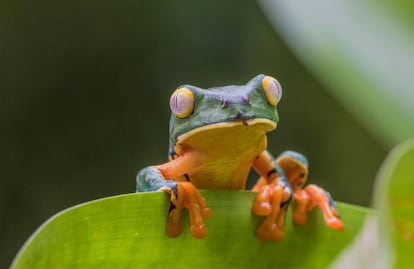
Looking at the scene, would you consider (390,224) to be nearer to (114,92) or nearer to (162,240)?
(162,240)

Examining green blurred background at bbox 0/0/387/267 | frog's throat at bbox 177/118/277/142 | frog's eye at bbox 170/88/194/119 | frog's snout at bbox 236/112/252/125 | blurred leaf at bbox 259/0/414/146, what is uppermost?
blurred leaf at bbox 259/0/414/146

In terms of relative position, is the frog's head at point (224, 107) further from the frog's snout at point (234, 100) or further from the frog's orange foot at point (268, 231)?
the frog's orange foot at point (268, 231)

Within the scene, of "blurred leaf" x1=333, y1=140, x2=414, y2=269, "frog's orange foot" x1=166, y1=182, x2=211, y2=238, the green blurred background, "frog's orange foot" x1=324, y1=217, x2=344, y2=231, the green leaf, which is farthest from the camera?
the green blurred background

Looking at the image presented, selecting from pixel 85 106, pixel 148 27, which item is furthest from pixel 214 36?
pixel 85 106

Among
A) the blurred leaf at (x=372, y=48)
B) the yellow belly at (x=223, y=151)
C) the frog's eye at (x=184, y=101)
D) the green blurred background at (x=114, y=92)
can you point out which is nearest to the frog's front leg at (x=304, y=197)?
the yellow belly at (x=223, y=151)

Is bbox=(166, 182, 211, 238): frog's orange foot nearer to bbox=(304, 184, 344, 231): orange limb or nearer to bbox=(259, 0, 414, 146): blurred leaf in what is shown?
bbox=(304, 184, 344, 231): orange limb

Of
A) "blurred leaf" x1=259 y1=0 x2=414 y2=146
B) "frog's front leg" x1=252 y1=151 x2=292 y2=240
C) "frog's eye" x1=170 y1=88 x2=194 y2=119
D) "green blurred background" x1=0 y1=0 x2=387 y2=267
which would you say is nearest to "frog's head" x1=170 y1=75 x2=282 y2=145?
"frog's eye" x1=170 y1=88 x2=194 y2=119

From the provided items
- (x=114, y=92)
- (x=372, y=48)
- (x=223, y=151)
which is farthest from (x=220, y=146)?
(x=114, y=92)
